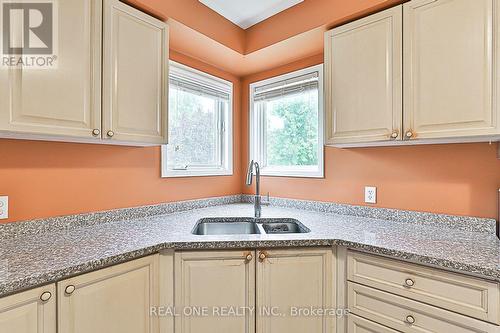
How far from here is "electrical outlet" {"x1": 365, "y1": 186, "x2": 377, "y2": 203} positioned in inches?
71.5

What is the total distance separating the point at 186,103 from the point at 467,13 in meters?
1.84

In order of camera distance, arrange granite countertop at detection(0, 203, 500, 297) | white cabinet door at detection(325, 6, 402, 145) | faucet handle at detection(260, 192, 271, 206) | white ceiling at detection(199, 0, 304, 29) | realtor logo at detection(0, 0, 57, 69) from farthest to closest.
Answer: faucet handle at detection(260, 192, 271, 206) < white ceiling at detection(199, 0, 304, 29) < white cabinet door at detection(325, 6, 402, 145) < realtor logo at detection(0, 0, 57, 69) < granite countertop at detection(0, 203, 500, 297)

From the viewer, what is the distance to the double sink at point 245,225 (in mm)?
1823

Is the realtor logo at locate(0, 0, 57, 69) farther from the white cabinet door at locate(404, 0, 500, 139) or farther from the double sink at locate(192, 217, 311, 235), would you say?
the white cabinet door at locate(404, 0, 500, 139)

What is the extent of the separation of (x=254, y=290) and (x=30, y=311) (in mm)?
932

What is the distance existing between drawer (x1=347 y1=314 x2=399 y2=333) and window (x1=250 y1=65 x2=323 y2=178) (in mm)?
1032

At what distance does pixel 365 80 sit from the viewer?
1.54 meters

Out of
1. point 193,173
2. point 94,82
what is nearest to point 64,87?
point 94,82

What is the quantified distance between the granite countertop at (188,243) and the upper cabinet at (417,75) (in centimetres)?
52

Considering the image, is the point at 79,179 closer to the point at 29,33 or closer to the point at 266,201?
the point at 29,33

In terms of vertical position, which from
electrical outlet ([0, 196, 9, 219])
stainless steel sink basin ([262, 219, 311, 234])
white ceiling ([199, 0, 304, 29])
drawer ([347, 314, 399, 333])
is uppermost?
white ceiling ([199, 0, 304, 29])

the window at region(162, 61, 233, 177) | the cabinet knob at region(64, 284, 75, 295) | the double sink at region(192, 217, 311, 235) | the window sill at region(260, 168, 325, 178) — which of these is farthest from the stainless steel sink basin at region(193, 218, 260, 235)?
the cabinet knob at region(64, 284, 75, 295)

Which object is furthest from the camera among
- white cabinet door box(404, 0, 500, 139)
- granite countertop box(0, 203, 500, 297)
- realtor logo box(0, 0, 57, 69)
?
white cabinet door box(404, 0, 500, 139)

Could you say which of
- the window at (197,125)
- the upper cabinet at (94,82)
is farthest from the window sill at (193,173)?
the upper cabinet at (94,82)
